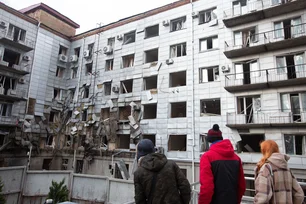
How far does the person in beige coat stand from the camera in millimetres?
2607

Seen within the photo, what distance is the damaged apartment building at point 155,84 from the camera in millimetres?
11727

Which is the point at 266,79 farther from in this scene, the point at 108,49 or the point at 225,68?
the point at 108,49

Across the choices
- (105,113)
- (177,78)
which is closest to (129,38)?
(177,78)

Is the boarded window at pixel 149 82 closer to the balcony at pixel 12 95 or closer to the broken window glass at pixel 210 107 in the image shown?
the broken window glass at pixel 210 107

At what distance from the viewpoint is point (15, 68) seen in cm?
1692

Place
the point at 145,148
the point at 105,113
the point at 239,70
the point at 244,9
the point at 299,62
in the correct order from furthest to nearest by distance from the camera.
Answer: the point at 105,113 → the point at 244,9 → the point at 239,70 → the point at 299,62 → the point at 145,148

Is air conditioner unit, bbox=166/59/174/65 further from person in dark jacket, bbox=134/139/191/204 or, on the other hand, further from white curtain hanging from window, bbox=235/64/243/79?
person in dark jacket, bbox=134/139/191/204

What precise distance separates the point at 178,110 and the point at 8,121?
13471 millimetres

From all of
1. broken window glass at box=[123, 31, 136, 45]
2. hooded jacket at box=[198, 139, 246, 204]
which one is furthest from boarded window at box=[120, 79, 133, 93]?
hooded jacket at box=[198, 139, 246, 204]

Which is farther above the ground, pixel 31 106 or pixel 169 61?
pixel 169 61

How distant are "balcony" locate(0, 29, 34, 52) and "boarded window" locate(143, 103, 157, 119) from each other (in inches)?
453

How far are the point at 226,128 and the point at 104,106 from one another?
10.4 metres

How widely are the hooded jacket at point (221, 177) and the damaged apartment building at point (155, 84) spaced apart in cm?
973

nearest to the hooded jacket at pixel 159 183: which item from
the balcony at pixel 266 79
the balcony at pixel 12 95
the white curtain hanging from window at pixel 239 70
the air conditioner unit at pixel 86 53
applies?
the balcony at pixel 266 79
